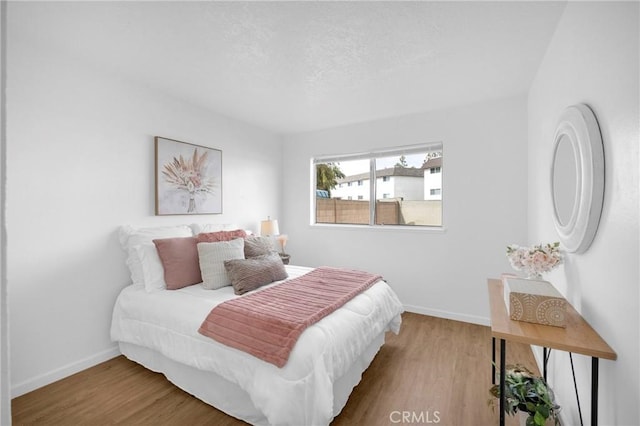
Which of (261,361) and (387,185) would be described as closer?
(261,361)

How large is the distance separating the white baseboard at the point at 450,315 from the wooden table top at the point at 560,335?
1.88 m

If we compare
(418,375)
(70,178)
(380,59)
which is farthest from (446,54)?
(70,178)

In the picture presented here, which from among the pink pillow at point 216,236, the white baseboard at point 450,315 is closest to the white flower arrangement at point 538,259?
the white baseboard at point 450,315

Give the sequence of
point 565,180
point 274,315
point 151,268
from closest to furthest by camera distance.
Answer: point 565,180 → point 274,315 → point 151,268

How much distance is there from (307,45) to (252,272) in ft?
6.03

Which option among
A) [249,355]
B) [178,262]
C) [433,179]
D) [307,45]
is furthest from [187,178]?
[433,179]

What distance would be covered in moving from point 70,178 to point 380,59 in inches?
104

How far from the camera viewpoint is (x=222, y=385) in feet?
6.15

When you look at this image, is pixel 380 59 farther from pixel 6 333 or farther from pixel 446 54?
pixel 6 333

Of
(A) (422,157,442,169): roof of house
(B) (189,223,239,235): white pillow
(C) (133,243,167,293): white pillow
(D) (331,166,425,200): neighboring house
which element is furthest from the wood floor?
(A) (422,157,442,169): roof of house

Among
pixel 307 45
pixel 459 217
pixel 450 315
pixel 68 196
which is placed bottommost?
pixel 450 315

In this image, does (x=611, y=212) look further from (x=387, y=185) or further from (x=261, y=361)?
(x=387, y=185)

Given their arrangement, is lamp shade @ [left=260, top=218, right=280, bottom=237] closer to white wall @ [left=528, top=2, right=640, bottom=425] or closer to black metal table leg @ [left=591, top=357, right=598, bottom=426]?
white wall @ [left=528, top=2, right=640, bottom=425]

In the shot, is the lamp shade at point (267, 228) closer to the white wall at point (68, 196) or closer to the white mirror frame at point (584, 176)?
the white wall at point (68, 196)
